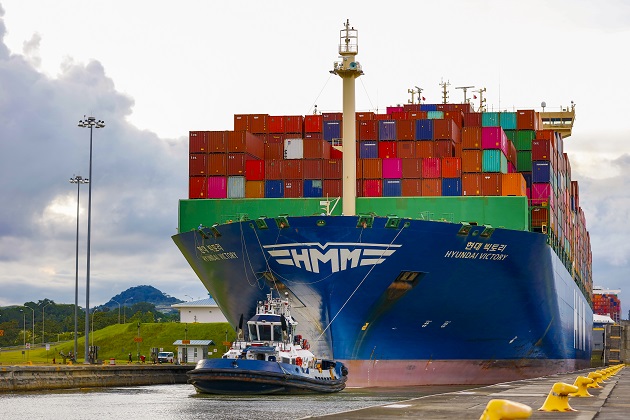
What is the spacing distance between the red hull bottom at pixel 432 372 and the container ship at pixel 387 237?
0.06 meters

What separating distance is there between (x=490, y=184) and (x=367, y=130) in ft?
25.1

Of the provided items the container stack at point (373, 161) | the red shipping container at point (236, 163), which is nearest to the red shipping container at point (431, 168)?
the container stack at point (373, 161)

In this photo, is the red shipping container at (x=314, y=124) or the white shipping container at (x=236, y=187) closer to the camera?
the white shipping container at (x=236, y=187)

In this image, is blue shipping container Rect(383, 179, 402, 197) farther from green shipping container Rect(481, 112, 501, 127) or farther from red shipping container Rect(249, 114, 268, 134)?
green shipping container Rect(481, 112, 501, 127)

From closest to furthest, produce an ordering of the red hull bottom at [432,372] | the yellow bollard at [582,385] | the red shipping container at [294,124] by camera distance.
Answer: the yellow bollard at [582,385] < the red hull bottom at [432,372] < the red shipping container at [294,124]

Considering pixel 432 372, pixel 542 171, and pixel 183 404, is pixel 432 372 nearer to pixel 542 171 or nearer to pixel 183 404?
pixel 183 404

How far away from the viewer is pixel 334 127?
5612cm

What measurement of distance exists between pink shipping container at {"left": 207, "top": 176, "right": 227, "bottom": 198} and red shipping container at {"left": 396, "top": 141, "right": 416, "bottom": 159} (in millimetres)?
9064

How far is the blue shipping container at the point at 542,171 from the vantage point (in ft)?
189

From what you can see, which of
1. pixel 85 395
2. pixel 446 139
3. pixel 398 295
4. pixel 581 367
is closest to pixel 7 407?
pixel 85 395

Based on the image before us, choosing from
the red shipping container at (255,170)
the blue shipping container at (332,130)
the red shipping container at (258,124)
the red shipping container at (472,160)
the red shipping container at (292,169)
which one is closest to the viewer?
the red shipping container at (472,160)

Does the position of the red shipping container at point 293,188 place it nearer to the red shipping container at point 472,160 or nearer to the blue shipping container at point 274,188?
the blue shipping container at point 274,188

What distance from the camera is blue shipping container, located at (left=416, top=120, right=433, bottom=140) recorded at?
168ft

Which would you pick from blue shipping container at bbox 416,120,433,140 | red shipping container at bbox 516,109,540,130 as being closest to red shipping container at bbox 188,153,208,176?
blue shipping container at bbox 416,120,433,140
